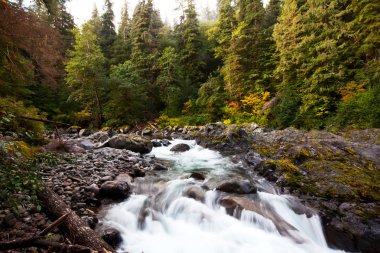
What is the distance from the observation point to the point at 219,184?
6402 millimetres

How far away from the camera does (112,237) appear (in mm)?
4332

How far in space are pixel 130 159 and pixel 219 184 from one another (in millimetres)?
4172

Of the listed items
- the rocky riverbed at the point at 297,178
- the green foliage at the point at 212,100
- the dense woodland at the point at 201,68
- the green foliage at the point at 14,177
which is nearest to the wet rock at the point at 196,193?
the rocky riverbed at the point at 297,178

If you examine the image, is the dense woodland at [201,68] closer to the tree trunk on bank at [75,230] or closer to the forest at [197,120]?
the forest at [197,120]

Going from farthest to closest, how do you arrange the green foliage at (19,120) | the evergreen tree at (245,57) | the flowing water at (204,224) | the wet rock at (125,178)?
1. the evergreen tree at (245,57)
2. the wet rock at (125,178)
3. the green foliage at (19,120)
4. the flowing water at (204,224)

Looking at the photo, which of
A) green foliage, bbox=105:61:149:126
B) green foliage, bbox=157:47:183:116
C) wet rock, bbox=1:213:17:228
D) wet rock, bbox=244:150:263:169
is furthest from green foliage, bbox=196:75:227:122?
wet rock, bbox=1:213:17:228

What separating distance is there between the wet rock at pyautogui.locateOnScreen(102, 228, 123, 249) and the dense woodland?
14.1ft

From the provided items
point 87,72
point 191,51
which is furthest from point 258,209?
point 191,51

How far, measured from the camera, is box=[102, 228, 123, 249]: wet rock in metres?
4.25

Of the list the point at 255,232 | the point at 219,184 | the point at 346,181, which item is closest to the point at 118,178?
the point at 219,184

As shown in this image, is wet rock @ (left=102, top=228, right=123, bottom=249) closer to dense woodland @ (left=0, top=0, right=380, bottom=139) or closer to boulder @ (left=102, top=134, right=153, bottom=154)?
dense woodland @ (left=0, top=0, right=380, bottom=139)

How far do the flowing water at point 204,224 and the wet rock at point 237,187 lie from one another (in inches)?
7.1

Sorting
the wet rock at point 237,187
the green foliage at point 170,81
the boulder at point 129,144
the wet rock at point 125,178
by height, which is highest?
the green foliage at point 170,81

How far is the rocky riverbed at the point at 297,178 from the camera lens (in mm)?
4555
